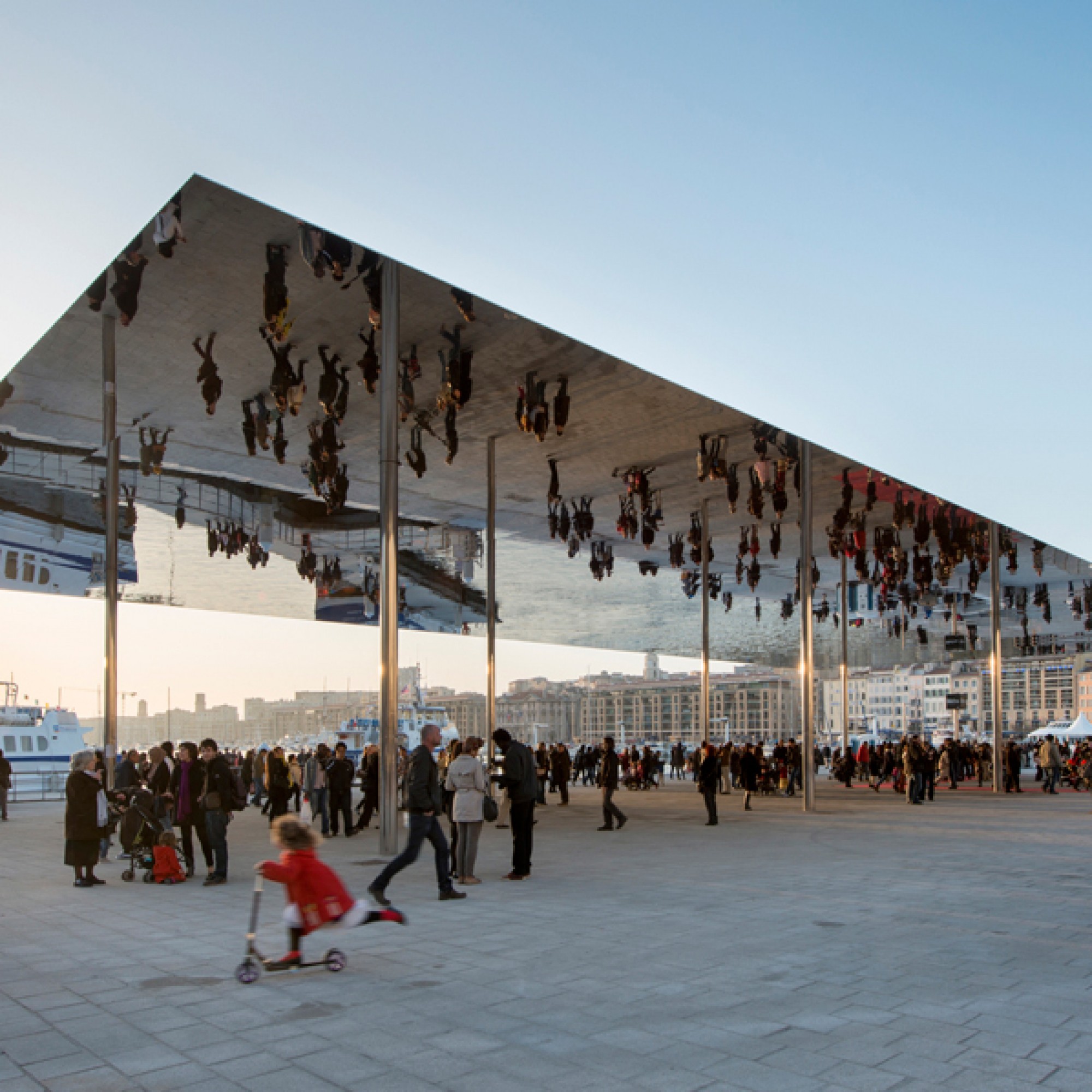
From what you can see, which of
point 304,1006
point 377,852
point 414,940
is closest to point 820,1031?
point 304,1006

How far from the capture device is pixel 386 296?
12.0 metres

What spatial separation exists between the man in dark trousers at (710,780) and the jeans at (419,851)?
23.1 ft

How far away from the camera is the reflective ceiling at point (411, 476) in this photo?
12.6 meters

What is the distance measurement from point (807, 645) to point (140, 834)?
42.1 feet

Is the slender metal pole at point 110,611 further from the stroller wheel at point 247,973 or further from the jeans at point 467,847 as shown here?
the stroller wheel at point 247,973

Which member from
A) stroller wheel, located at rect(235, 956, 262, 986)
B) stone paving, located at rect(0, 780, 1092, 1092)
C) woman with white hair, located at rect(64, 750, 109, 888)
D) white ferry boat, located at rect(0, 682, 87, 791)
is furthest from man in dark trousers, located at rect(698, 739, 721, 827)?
white ferry boat, located at rect(0, 682, 87, 791)

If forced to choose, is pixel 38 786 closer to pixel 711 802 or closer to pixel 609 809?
pixel 609 809

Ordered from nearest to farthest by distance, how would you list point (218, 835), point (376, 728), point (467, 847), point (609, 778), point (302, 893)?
point (302, 893)
point (467, 847)
point (218, 835)
point (609, 778)
point (376, 728)

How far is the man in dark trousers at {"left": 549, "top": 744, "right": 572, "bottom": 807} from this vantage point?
70.3 feet

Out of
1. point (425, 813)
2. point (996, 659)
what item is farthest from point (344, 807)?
point (996, 659)

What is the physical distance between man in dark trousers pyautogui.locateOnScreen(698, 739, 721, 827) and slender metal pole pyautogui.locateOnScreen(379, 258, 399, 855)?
5011 millimetres

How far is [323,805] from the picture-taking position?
15008mm

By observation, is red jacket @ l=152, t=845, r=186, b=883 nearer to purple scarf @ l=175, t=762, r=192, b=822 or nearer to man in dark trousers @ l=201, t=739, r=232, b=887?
man in dark trousers @ l=201, t=739, r=232, b=887

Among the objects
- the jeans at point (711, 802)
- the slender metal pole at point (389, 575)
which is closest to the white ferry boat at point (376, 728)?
the jeans at point (711, 802)
